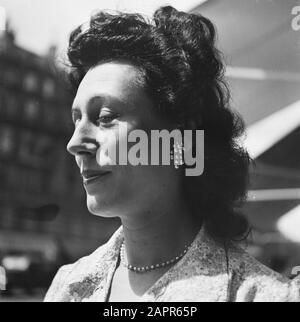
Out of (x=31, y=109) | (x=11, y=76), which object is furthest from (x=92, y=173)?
(x=31, y=109)

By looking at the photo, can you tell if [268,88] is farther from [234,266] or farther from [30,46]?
[30,46]

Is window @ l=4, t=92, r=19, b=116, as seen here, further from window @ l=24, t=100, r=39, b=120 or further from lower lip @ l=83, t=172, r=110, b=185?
lower lip @ l=83, t=172, r=110, b=185

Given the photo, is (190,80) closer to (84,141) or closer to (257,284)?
(84,141)

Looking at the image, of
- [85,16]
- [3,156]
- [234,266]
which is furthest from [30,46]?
[234,266]

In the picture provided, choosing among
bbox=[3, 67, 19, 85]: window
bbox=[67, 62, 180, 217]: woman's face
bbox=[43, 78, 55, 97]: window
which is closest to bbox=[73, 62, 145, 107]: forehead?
bbox=[67, 62, 180, 217]: woman's face

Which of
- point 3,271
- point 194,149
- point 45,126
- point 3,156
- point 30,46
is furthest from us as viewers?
point 45,126

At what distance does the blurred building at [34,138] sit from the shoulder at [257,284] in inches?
28.4

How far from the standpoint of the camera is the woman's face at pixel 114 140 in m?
1.11

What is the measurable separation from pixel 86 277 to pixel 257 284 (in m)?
0.45

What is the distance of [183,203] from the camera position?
1.22 m

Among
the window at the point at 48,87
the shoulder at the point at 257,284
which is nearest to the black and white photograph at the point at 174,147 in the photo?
the shoulder at the point at 257,284

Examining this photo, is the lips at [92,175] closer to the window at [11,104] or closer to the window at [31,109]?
the window at [11,104]

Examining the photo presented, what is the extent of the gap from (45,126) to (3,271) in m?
0.84
